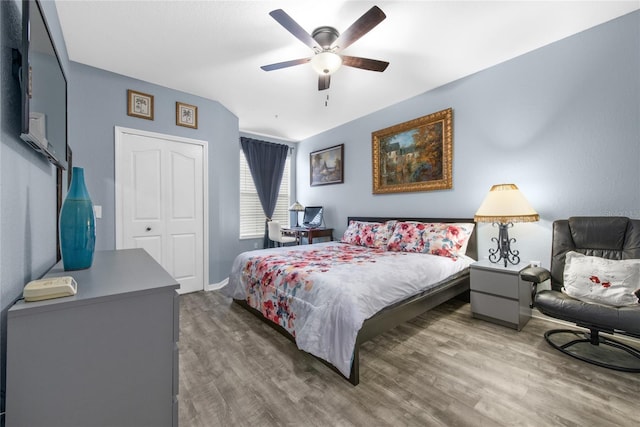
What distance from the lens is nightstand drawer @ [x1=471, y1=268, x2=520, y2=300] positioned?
7.87 feet

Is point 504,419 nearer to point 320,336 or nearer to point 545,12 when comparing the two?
point 320,336

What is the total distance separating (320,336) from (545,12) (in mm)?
3145

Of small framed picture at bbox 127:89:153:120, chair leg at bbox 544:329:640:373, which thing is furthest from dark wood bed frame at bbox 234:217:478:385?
small framed picture at bbox 127:89:153:120

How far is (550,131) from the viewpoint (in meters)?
2.60

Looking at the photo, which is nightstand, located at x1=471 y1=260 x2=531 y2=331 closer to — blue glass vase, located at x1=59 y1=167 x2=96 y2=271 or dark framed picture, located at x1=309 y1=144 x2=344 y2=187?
dark framed picture, located at x1=309 y1=144 x2=344 y2=187

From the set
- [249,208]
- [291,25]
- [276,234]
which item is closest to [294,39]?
[291,25]

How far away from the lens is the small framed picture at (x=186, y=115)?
3.51m

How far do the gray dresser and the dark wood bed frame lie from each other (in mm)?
1129

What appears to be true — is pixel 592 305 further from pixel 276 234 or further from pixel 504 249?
pixel 276 234

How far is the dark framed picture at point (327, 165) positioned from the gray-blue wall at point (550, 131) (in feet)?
4.84

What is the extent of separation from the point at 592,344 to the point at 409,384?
65.1 inches

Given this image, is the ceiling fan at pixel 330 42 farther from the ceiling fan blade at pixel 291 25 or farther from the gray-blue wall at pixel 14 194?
the gray-blue wall at pixel 14 194

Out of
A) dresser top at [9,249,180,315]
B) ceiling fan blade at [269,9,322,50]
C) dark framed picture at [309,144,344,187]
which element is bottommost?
dresser top at [9,249,180,315]

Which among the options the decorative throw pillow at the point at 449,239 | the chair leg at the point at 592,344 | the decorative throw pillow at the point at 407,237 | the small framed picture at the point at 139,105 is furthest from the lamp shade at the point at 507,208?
the small framed picture at the point at 139,105
